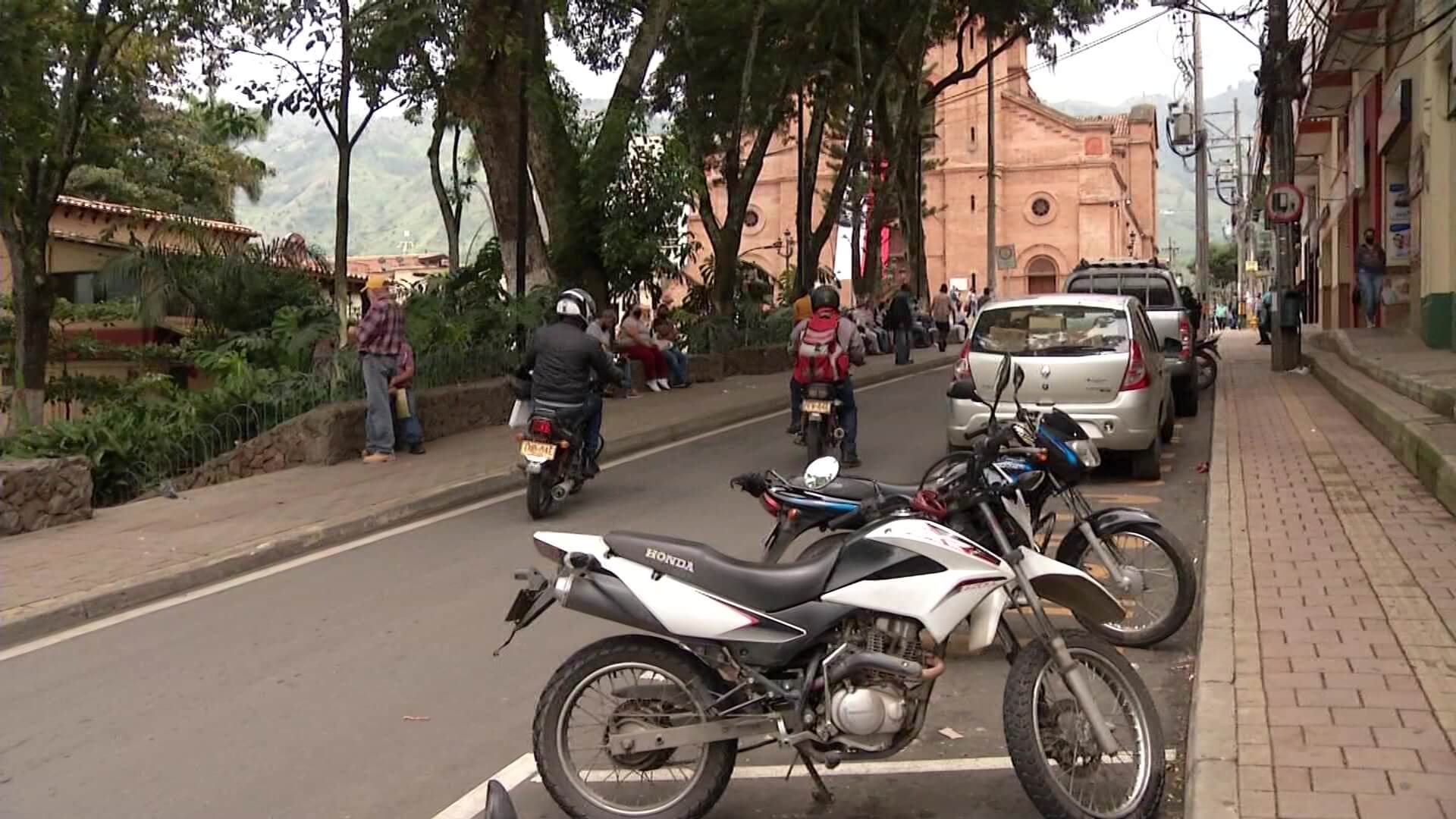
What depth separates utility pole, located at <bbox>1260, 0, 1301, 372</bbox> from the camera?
61.8 feet

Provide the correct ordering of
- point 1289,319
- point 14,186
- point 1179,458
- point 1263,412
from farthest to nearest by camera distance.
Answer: point 1289,319 → point 14,186 → point 1263,412 → point 1179,458

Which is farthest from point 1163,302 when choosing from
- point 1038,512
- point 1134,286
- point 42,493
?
point 42,493

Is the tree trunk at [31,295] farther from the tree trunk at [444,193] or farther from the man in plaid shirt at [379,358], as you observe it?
the tree trunk at [444,193]

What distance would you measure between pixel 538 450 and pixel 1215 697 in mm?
6006

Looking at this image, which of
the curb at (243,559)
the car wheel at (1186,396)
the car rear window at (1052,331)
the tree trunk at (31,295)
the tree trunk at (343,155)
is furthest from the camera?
the tree trunk at (31,295)

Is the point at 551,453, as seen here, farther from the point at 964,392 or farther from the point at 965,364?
the point at 964,392

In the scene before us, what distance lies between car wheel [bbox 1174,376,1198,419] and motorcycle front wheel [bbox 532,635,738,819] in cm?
1260

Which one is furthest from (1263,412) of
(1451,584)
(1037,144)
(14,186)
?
(1037,144)

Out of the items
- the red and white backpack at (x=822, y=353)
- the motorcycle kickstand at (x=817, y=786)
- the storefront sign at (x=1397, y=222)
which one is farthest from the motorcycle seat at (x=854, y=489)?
the storefront sign at (x=1397, y=222)

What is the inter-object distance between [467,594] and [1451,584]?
17.1 ft

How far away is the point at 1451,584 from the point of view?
6.37m

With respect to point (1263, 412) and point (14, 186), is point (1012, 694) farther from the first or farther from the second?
point (14, 186)

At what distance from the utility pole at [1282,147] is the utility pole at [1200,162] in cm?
1871

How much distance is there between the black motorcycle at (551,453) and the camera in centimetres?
989
